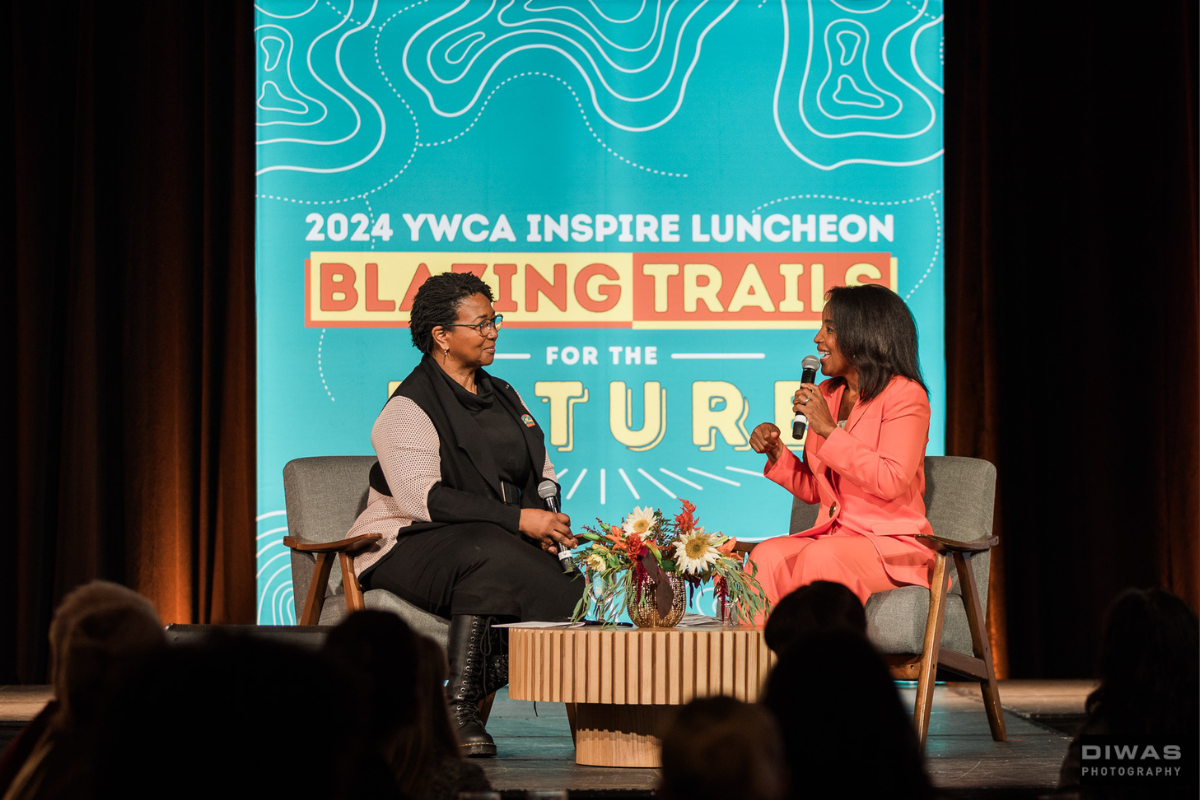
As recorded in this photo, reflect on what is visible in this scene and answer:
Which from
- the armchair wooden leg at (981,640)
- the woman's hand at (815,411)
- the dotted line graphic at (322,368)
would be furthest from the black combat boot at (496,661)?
the dotted line graphic at (322,368)

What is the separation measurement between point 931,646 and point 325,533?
1.79 meters

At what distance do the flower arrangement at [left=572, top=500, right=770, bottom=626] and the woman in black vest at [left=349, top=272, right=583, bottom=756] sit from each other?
11.3 inches

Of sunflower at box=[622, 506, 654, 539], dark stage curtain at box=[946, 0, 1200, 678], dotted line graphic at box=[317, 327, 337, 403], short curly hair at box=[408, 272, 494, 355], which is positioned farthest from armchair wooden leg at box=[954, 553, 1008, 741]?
dotted line graphic at box=[317, 327, 337, 403]

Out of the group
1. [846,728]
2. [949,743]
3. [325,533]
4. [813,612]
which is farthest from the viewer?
[325,533]

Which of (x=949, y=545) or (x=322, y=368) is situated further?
(x=322, y=368)

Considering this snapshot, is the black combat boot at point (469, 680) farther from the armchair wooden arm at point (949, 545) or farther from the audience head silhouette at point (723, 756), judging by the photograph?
the audience head silhouette at point (723, 756)

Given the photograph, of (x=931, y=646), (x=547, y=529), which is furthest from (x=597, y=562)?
(x=931, y=646)

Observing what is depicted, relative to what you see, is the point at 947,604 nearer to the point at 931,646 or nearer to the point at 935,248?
the point at 931,646

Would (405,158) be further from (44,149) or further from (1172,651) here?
(1172,651)

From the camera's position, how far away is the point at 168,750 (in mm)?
854

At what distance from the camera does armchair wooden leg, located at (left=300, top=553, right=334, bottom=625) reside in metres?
3.38

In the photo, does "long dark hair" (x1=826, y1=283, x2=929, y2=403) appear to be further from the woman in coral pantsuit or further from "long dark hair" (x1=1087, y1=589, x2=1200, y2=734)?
"long dark hair" (x1=1087, y1=589, x2=1200, y2=734)

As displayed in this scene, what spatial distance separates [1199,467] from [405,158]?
3315 mm

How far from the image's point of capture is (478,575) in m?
3.07
